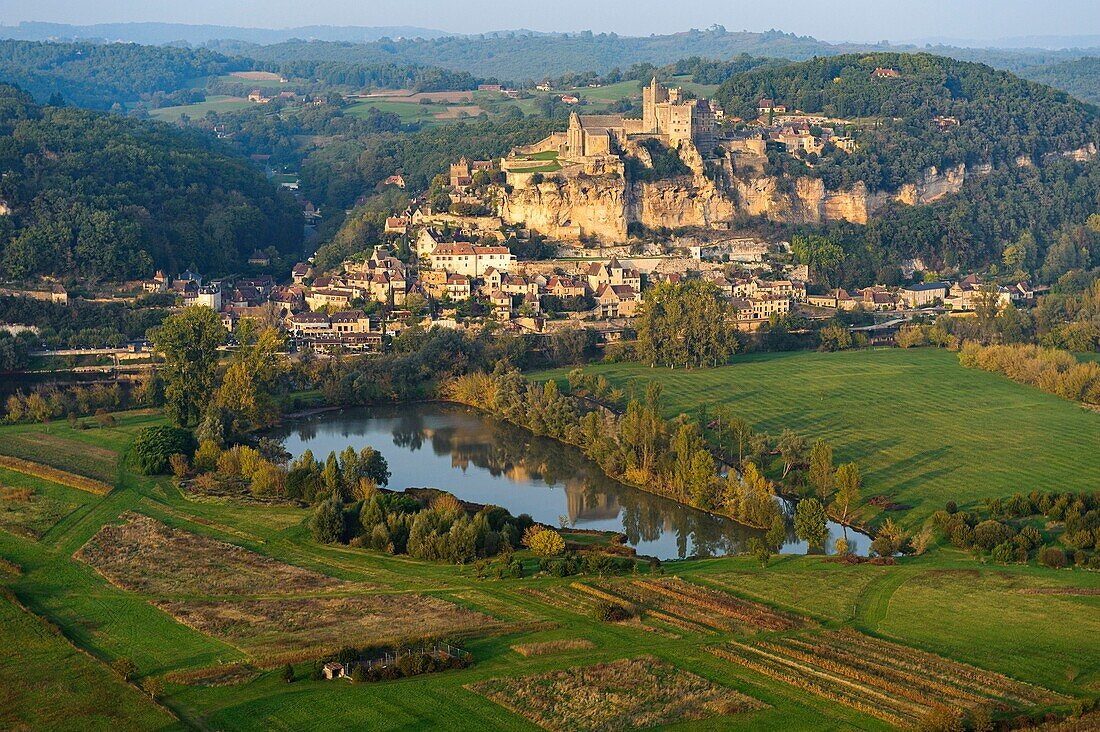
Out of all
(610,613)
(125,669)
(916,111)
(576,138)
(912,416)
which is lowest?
(912,416)

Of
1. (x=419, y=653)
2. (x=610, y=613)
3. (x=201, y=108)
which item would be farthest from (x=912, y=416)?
(x=201, y=108)

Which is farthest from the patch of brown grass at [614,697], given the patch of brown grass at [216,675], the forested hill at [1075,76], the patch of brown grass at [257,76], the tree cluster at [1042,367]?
the patch of brown grass at [257,76]

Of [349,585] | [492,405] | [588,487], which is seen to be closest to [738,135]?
[492,405]

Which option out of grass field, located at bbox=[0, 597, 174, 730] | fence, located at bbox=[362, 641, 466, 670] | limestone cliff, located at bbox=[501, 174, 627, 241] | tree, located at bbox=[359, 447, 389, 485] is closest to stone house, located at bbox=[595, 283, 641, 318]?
limestone cliff, located at bbox=[501, 174, 627, 241]

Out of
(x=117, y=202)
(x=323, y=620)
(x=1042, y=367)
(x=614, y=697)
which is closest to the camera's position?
(x=614, y=697)

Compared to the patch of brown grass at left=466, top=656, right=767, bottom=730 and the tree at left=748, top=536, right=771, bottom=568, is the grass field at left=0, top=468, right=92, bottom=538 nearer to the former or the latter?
the patch of brown grass at left=466, top=656, right=767, bottom=730

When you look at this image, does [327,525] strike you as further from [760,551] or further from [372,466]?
[760,551]

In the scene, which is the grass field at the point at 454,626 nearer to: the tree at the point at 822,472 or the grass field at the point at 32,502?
the grass field at the point at 32,502
